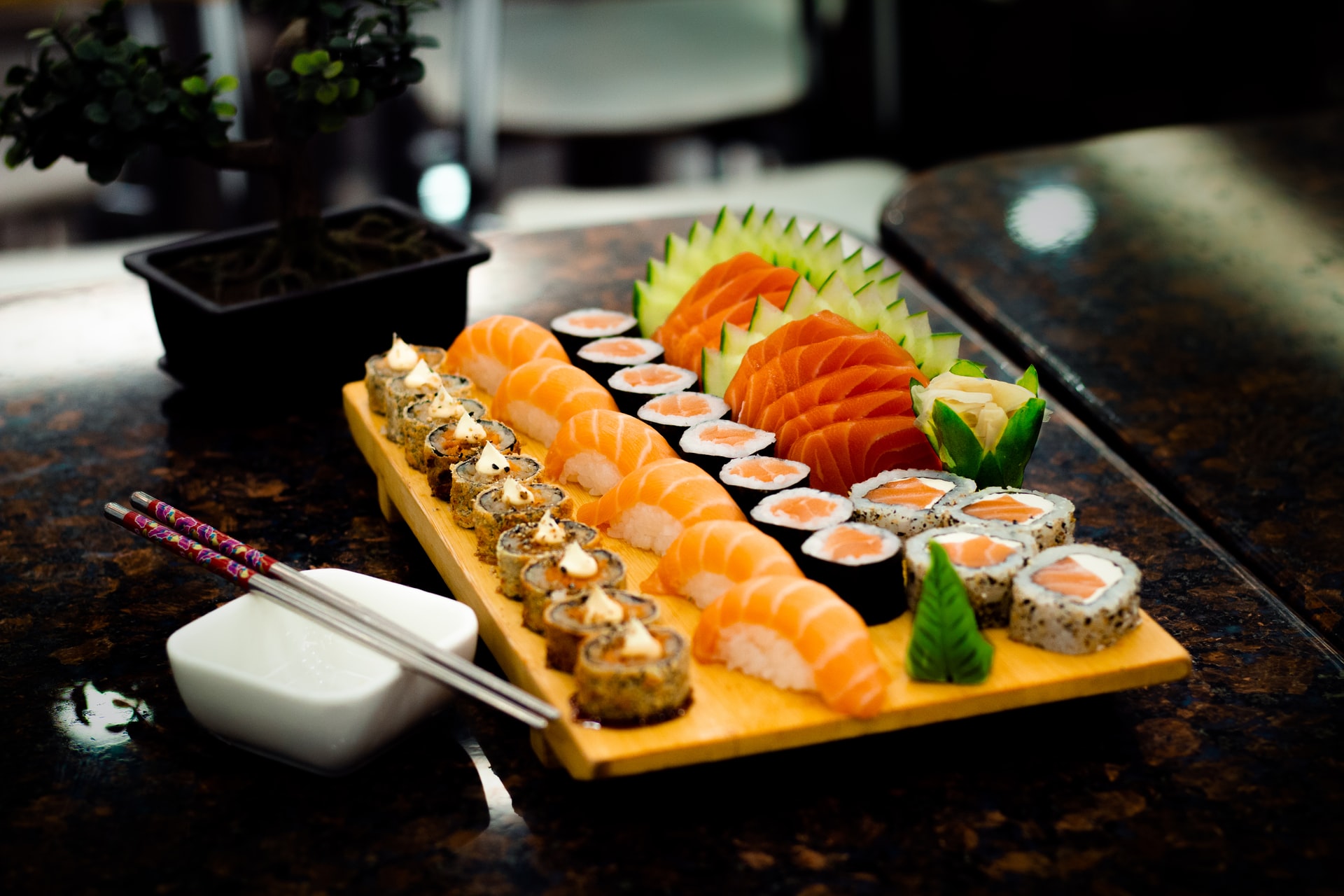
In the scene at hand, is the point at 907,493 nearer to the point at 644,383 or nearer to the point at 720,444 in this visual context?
the point at 720,444

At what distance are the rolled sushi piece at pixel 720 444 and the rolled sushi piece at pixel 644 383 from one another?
15 centimetres

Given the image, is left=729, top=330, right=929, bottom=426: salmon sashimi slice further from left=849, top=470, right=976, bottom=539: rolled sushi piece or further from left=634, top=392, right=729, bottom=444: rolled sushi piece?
left=849, top=470, right=976, bottom=539: rolled sushi piece

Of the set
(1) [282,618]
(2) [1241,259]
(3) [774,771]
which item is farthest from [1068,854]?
(2) [1241,259]

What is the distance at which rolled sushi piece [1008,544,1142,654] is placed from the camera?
1.47 metres

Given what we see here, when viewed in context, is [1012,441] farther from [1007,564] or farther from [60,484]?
[60,484]

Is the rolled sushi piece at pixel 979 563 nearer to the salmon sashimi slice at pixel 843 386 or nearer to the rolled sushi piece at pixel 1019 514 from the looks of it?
the rolled sushi piece at pixel 1019 514

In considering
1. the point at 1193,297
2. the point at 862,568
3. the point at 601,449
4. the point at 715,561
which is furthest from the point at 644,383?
the point at 1193,297

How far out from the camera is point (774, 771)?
57.9 inches

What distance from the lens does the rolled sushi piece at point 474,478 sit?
177 centimetres

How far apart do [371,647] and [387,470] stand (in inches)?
23.3

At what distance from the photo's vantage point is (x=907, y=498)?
171 centimetres

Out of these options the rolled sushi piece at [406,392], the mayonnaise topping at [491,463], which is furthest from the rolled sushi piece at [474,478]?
the rolled sushi piece at [406,392]

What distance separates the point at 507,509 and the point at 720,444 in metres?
0.34

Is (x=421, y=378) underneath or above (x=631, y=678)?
above
